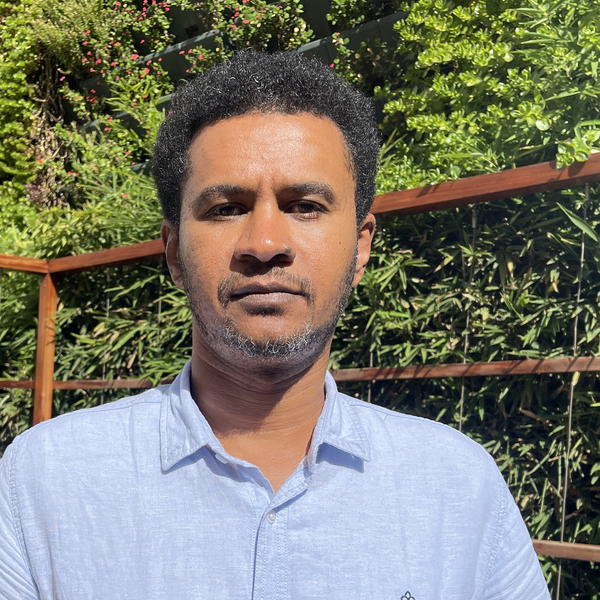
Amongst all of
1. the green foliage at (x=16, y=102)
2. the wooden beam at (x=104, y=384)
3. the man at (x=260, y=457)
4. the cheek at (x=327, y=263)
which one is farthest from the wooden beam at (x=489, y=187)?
the green foliage at (x=16, y=102)

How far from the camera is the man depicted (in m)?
1.23

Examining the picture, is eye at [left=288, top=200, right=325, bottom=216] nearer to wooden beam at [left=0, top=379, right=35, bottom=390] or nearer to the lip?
the lip

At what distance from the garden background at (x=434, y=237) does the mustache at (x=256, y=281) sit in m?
0.96

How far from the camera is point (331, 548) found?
4.13 feet

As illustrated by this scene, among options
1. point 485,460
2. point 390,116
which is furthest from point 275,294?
point 390,116

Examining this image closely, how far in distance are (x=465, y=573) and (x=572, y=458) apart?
78 centimetres

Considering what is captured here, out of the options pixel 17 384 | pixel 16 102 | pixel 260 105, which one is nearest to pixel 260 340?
pixel 260 105

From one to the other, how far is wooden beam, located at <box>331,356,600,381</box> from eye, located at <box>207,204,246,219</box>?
103cm

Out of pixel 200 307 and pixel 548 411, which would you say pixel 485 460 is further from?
pixel 200 307

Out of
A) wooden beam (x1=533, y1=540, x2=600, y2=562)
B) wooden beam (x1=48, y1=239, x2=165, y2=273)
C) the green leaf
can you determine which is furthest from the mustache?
wooden beam (x1=48, y1=239, x2=165, y2=273)

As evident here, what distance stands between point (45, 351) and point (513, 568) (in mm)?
2702

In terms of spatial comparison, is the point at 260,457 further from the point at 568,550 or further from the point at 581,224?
the point at 581,224

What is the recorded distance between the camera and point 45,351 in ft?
10.8

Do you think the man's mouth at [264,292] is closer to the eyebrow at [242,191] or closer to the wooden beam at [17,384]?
the eyebrow at [242,191]
